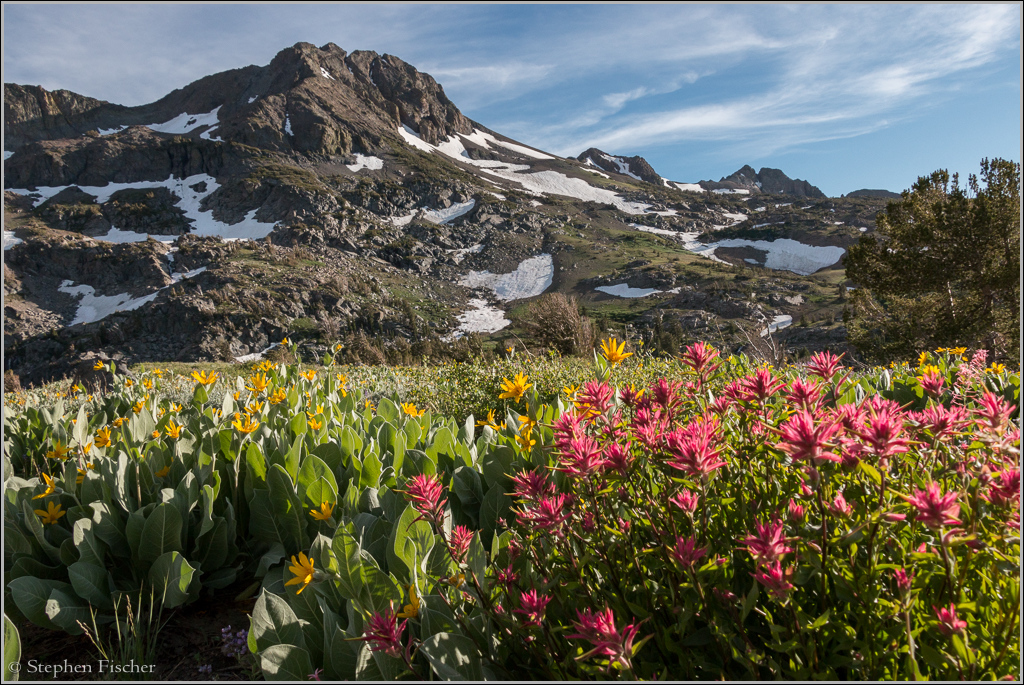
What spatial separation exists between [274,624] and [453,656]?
0.45 meters

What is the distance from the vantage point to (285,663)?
1.11 meters

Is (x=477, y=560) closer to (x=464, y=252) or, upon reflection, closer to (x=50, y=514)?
(x=50, y=514)

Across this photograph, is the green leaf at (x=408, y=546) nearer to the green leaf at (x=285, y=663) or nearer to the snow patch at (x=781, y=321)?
the green leaf at (x=285, y=663)

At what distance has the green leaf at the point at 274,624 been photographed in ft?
3.81

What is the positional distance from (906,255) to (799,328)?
116ft

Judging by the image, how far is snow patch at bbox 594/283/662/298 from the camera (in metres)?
69.6

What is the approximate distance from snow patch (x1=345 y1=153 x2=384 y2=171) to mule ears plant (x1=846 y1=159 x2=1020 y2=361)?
317 ft

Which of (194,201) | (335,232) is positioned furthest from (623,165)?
(194,201)

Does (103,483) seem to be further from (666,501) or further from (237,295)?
(237,295)

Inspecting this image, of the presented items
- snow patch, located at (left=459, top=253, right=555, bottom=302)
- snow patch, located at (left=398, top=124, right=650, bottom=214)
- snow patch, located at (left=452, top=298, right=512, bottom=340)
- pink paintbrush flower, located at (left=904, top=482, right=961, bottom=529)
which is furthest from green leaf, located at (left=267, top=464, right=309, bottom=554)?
snow patch, located at (left=398, top=124, right=650, bottom=214)

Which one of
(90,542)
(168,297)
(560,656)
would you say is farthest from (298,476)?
(168,297)

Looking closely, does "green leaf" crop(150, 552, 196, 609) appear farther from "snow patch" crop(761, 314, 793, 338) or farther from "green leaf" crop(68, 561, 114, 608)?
"snow patch" crop(761, 314, 793, 338)

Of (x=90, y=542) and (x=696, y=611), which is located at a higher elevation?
(x=696, y=611)

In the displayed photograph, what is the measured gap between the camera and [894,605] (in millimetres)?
775
